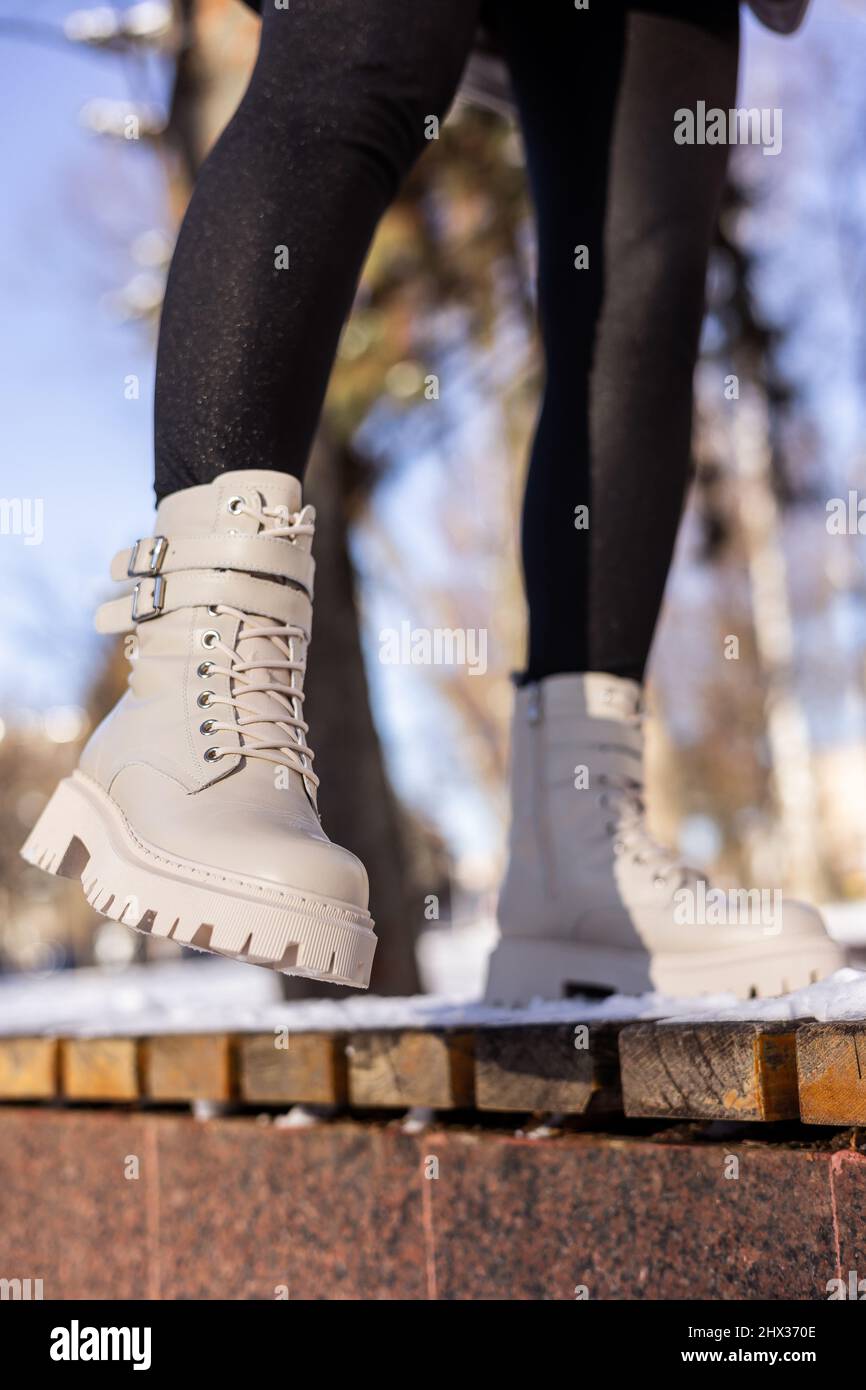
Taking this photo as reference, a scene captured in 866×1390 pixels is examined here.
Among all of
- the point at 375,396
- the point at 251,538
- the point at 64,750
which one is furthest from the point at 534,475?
the point at 64,750

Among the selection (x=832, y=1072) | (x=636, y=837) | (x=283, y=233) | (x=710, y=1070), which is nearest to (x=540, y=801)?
(x=636, y=837)

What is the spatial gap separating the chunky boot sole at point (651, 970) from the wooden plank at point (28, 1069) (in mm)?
716

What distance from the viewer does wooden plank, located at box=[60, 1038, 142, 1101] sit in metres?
1.88

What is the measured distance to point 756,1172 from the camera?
4.01 feet

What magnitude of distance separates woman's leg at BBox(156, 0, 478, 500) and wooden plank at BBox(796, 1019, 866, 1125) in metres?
0.71

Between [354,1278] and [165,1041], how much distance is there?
447mm

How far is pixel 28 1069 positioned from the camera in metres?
2.11

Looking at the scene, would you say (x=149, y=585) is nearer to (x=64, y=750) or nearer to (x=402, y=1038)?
(x=402, y=1038)

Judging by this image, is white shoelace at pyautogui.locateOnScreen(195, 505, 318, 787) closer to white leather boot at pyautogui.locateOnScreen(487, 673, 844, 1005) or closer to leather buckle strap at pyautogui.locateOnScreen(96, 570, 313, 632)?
leather buckle strap at pyautogui.locateOnScreen(96, 570, 313, 632)

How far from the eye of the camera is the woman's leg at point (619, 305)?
1682 millimetres

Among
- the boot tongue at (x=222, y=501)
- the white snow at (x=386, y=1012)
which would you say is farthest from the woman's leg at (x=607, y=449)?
the boot tongue at (x=222, y=501)

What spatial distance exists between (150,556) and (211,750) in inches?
8.0

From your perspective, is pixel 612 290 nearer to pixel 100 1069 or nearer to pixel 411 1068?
pixel 411 1068

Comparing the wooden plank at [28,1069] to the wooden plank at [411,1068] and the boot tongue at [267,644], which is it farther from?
the boot tongue at [267,644]
